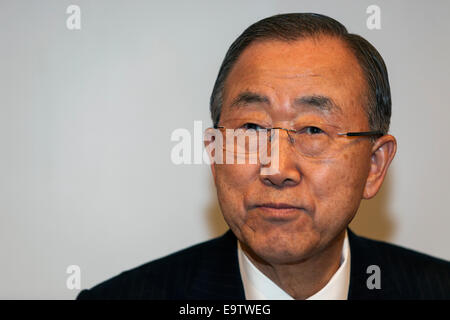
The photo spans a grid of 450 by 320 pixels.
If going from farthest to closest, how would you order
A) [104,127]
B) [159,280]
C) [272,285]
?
1. [104,127]
2. [159,280]
3. [272,285]

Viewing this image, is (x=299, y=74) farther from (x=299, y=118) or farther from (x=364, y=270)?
(x=364, y=270)

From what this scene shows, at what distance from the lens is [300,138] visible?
1.32 m

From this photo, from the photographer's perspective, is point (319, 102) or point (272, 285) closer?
point (319, 102)

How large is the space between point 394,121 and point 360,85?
76 cm

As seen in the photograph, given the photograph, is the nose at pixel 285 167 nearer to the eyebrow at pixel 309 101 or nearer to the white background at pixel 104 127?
the eyebrow at pixel 309 101

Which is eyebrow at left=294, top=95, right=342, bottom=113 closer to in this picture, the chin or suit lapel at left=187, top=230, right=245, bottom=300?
the chin

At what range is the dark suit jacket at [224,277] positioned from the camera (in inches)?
60.8

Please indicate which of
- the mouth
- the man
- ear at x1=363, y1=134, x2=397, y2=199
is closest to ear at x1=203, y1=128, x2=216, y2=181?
the man

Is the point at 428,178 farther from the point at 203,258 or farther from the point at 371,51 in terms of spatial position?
the point at 203,258

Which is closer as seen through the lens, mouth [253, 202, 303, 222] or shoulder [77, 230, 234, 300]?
mouth [253, 202, 303, 222]

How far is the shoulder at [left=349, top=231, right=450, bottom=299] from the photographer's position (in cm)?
159

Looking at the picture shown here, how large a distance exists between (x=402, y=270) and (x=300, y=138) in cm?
67

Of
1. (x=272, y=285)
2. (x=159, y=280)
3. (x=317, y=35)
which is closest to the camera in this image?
(x=317, y=35)

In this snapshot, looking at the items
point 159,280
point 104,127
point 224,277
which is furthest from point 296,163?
point 104,127
